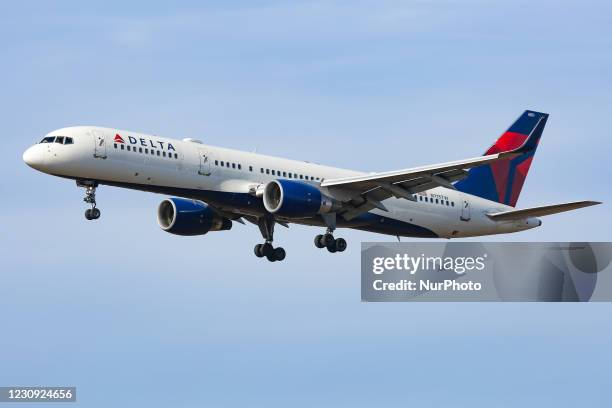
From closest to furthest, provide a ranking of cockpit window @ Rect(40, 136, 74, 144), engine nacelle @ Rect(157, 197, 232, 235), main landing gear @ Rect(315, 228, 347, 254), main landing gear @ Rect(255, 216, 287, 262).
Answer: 1. cockpit window @ Rect(40, 136, 74, 144)
2. main landing gear @ Rect(315, 228, 347, 254)
3. main landing gear @ Rect(255, 216, 287, 262)
4. engine nacelle @ Rect(157, 197, 232, 235)

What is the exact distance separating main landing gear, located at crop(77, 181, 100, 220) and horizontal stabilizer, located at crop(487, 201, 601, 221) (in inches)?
781

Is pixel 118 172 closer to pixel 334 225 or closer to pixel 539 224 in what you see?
pixel 334 225

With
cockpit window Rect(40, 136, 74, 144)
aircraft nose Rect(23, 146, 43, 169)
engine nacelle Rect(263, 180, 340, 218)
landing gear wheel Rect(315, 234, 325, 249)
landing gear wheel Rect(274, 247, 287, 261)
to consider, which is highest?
cockpit window Rect(40, 136, 74, 144)

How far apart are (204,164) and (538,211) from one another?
15.7 meters

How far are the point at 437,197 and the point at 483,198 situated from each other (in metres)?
3.34

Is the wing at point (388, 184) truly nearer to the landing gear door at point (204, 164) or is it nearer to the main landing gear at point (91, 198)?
the landing gear door at point (204, 164)

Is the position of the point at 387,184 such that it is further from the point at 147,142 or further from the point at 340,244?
the point at 147,142

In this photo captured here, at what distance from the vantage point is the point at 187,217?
65.4 m

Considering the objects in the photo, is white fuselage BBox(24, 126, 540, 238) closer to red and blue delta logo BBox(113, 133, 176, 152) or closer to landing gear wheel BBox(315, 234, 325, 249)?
red and blue delta logo BBox(113, 133, 176, 152)

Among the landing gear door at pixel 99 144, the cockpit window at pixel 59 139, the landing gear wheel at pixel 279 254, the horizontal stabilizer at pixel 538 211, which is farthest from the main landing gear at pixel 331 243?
the cockpit window at pixel 59 139

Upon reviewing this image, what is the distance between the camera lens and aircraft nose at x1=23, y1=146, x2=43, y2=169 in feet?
187

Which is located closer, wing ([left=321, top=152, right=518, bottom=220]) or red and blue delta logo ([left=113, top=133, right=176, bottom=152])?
red and blue delta logo ([left=113, top=133, right=176, bottom=152])

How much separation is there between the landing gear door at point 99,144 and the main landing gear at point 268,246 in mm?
9906

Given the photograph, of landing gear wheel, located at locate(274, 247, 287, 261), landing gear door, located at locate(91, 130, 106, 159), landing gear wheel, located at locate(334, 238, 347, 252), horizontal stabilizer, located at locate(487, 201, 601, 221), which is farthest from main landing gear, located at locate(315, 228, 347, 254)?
landing gear door, located at locate(91, 130, 106, 159)
